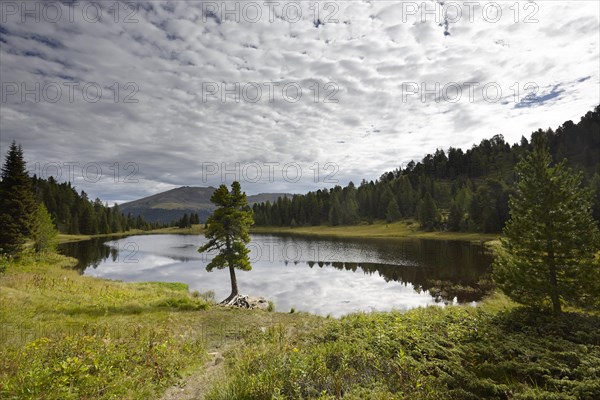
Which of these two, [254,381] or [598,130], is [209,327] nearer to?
[254,381]

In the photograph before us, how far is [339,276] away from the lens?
41938 mm

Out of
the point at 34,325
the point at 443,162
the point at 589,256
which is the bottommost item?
the point at 34,325

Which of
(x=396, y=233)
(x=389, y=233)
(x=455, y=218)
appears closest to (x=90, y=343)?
(x=455, y=218)

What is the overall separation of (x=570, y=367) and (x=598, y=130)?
175 metres

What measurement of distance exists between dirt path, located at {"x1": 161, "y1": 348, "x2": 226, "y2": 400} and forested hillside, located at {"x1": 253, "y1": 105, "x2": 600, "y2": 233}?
8817 cm

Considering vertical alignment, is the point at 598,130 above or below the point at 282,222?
above

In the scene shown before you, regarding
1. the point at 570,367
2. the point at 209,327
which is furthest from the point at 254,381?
the point at 209,327

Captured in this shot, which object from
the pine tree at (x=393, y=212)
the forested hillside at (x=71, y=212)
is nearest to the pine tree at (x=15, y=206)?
the forested hillside at (x=71, y=212)

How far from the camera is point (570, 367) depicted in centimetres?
794

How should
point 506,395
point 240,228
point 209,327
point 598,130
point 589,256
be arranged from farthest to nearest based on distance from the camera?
1. point 598,130
2. point 240,228
3. point 209,327
4. point 589,256
5. point 506,395

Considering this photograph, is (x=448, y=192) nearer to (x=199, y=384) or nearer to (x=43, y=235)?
(x=43, y=235)

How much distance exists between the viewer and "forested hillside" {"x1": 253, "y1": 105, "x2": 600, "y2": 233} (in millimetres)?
92625

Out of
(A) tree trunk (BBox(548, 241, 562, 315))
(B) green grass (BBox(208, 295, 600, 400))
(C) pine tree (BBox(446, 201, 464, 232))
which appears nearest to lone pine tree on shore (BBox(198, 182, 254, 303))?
(B) green grass (BBox(208, 295, 600, 400))

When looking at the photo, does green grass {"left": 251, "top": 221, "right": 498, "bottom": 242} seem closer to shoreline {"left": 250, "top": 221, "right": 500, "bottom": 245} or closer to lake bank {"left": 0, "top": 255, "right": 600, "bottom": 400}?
shoreline {"left": 250, "top": 221, "right": 500, "bottom": 245}
